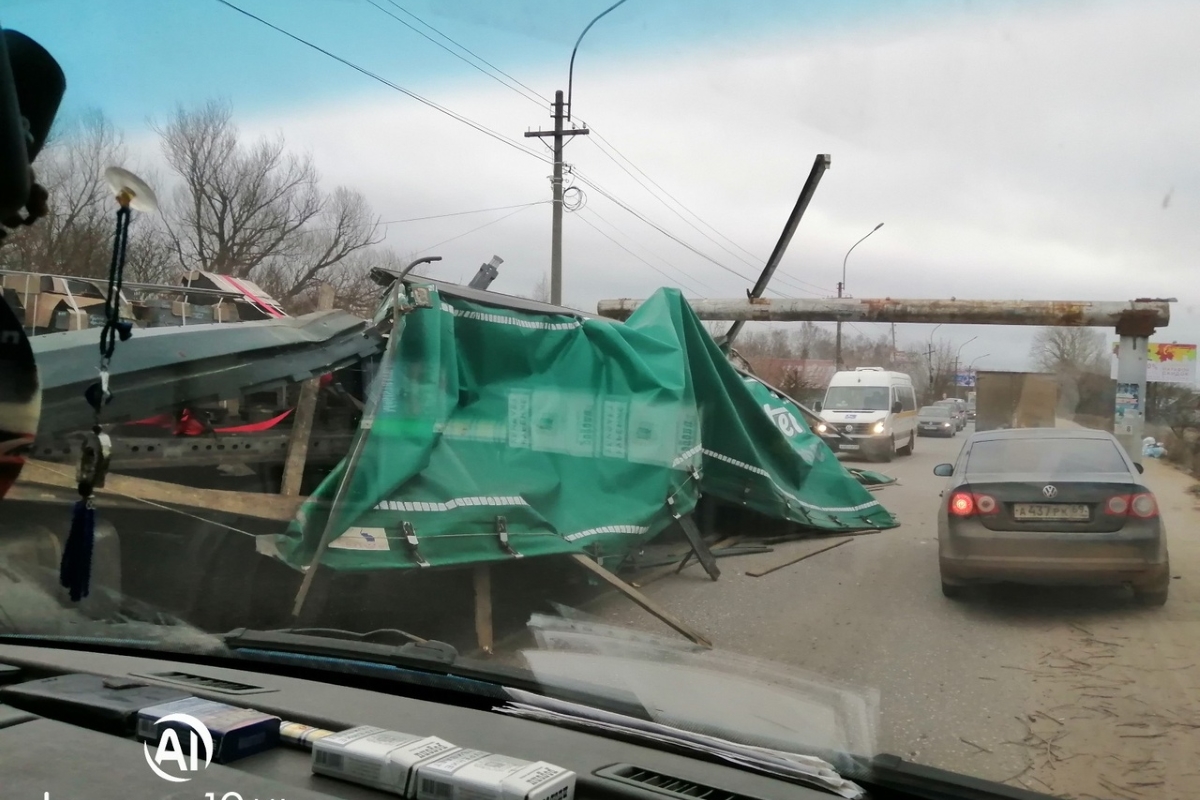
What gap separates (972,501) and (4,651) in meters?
4.35

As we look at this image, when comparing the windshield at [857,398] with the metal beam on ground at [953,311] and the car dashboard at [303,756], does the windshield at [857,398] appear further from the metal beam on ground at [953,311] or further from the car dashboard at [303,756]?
the car dashboard at [303,756]

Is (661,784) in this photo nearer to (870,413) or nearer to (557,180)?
(557,180)

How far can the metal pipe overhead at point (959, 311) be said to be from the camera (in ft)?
12.1

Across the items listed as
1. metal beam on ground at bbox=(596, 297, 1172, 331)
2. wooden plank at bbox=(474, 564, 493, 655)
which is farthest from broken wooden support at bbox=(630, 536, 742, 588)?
metal beam on ground at bbox=(596, 297, 1172, 331)

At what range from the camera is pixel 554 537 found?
17.9 feet

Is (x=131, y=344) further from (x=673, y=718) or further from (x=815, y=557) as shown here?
(x=815, y=557)

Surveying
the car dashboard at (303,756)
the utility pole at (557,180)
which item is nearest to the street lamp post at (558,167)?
the utility pole at (557,180)

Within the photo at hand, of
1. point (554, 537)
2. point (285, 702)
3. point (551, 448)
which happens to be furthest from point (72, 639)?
point (551, 448)

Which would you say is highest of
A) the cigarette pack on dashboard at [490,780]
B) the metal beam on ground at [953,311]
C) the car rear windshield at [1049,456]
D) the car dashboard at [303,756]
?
the metal beam on ground at [953,311]

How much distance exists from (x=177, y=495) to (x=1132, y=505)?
4554mm

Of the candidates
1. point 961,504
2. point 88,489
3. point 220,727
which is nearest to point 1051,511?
point 961,504

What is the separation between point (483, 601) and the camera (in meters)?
5.04

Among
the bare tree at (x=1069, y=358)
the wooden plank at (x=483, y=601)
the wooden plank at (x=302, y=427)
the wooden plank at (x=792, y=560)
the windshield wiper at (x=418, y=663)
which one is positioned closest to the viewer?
the windshield wiper at (x=418, y=663)

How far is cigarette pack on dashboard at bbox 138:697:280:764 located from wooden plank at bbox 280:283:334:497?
2.79 metres
